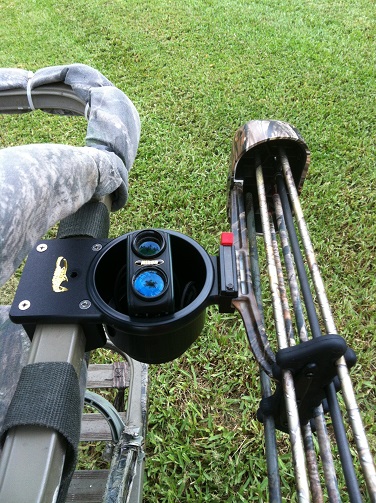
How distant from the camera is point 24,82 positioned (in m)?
1.29

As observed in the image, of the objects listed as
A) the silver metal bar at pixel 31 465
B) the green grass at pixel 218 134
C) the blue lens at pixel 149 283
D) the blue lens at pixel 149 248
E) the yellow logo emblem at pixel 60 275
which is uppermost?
the green grass at pixel 218 134

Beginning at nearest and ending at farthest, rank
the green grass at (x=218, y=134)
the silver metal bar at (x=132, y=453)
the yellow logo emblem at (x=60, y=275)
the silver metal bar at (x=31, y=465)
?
the silver metal bar at (x=31, y=465) < the yellow logo emblem at (x=60, y=275) < the silver metal bar at (x=132, y=453) < the green grass at (x=218, y=134)

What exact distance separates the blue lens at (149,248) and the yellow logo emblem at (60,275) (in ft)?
0.51

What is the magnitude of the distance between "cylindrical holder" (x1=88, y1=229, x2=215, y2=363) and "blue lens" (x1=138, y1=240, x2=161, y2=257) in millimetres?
13

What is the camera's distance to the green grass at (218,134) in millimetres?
1703

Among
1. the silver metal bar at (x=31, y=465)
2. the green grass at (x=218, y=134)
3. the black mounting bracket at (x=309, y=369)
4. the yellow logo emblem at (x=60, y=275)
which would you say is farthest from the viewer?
the green grass at (x=218, y=134)

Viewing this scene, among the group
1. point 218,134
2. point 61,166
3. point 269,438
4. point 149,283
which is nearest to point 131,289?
point 149,283

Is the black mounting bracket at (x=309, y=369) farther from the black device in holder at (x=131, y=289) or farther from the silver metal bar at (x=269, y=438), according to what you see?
the black device in holder at (x=131, y=289)

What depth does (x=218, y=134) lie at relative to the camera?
9.97 feet

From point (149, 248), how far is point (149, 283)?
0.09m

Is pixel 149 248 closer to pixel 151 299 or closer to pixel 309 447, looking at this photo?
pixel 151 299

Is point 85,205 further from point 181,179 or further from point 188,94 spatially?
point 188,94

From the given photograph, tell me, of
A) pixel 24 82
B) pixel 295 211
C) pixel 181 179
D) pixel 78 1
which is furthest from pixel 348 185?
pixel 78 1

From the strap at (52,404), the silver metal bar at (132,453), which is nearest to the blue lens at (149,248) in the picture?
the strap at (52,404)
